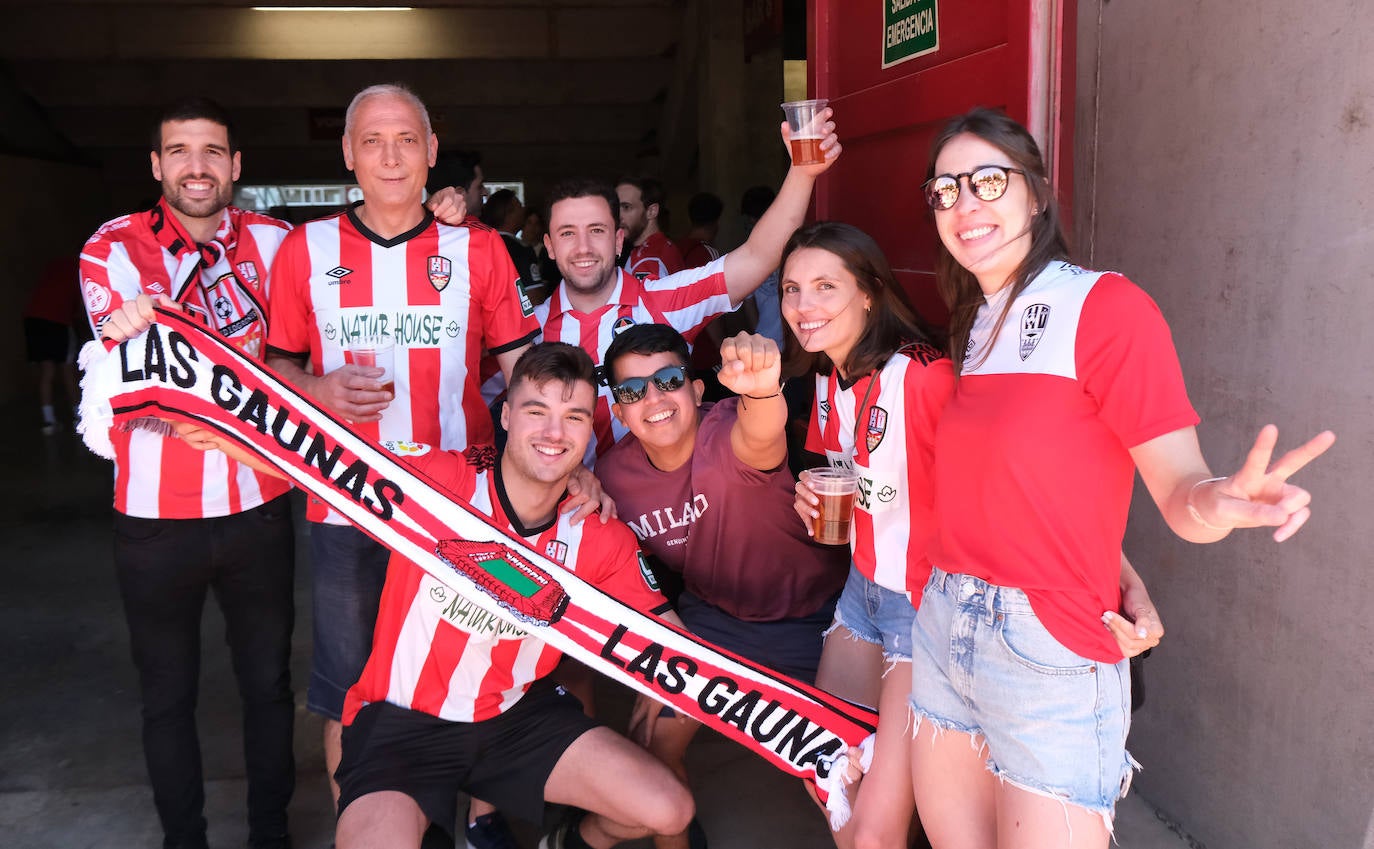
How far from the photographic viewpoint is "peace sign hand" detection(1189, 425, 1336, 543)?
1429 mm

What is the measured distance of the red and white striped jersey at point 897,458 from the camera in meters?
2.26

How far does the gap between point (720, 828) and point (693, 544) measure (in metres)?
0.90

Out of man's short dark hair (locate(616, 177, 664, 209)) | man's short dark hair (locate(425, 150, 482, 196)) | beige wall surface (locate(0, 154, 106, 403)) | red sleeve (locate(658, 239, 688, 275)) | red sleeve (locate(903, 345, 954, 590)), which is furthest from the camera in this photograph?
beige wall surface (locate(0, 154, 106, 403))

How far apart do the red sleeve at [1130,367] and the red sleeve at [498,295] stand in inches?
70.1

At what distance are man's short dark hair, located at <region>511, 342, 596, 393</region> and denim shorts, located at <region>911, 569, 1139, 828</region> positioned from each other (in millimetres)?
1197

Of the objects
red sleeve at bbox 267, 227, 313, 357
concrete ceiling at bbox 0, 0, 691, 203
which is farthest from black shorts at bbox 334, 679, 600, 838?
→ concrete ceiling at bbox 0, 0, 691, 203

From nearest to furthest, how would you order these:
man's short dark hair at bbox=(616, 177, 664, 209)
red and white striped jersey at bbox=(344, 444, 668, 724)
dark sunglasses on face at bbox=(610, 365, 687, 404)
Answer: red and white striped jersey at bbox=(344, 444, 668, 724)
dark sunglasses on face at bbox=(610, 365, 687, 404)
man's short dark hair at bbox=(616, 177, 664, 209)

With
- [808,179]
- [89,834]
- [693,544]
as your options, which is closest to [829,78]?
[808,179]

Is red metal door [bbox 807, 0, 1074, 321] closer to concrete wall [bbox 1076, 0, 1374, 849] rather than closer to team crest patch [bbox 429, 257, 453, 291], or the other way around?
concrete wall [bbox 1076, 0, 1374, 849]

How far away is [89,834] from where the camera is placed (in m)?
3.16

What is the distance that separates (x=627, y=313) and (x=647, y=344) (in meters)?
0.55

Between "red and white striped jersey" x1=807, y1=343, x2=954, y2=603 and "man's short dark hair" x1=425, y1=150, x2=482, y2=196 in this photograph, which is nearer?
"red and white striped jersey" x1=807, y1=343, x2=954, y2=603

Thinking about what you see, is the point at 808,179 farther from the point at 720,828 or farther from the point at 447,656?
the point at 720,828

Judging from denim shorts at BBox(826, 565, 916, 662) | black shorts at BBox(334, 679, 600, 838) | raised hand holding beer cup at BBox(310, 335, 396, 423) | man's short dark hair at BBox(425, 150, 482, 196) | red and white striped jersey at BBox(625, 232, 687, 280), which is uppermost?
man's short dark hair at BBox(425, 150, 482, 196)
